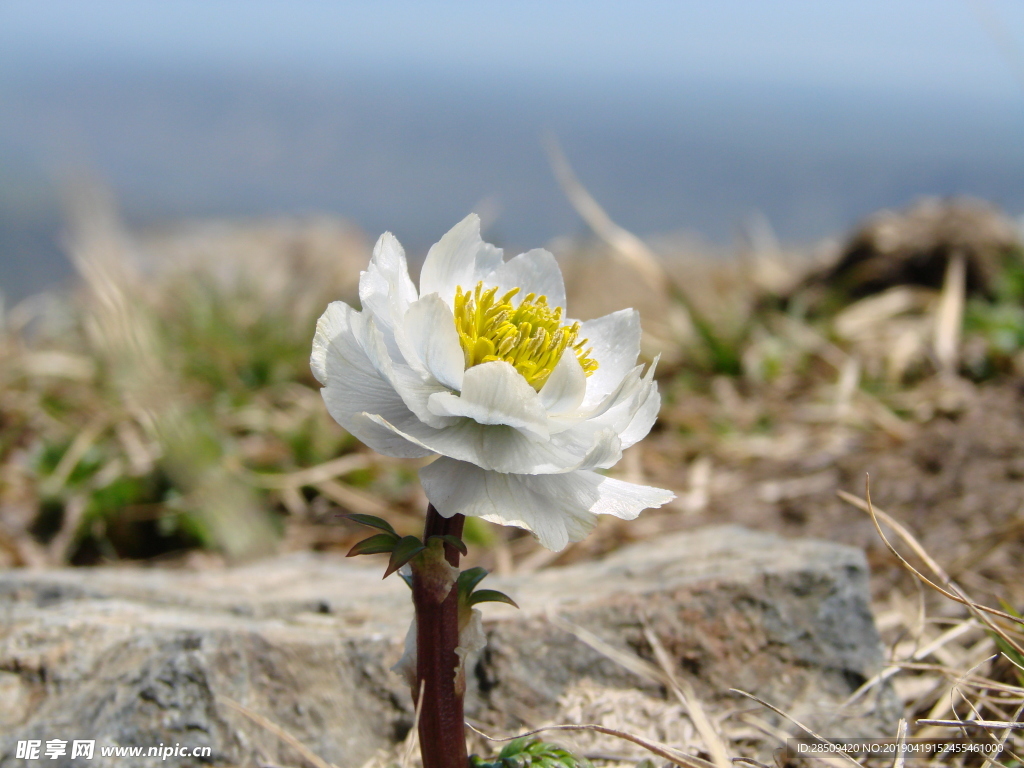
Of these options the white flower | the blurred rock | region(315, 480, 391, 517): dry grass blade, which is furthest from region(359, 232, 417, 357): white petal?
the blurred rock

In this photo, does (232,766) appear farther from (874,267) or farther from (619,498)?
(874,267)

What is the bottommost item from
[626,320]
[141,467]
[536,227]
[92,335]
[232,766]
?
[232,766]

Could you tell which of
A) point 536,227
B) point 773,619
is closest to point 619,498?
point 773,619

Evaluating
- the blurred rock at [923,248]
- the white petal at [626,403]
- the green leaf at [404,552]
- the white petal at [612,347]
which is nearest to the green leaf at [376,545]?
the green leaf at [404,552]

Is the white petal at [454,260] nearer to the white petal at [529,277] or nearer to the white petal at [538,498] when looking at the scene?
the white petal at [529,277]

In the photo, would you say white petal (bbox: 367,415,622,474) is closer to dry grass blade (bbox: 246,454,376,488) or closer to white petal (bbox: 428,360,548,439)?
white petal (bbox: 428,360,548,439)
